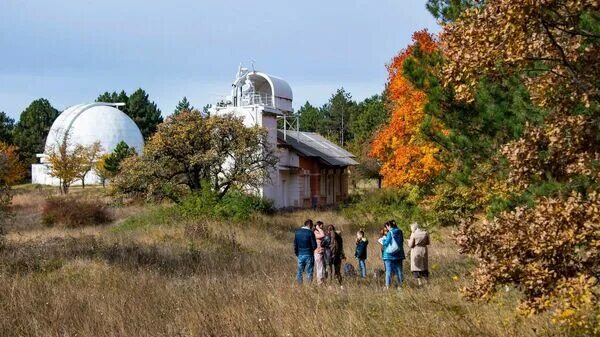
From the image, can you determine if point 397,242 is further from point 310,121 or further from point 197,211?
point 310,121

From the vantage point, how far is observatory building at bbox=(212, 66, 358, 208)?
146 feet

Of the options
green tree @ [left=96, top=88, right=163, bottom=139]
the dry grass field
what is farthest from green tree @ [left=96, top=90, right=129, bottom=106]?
the dry grass field

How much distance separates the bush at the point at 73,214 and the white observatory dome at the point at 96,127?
123ft

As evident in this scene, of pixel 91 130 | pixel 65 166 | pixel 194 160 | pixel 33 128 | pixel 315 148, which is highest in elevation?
pixel 33 128

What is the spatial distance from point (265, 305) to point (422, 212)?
22.3 meters

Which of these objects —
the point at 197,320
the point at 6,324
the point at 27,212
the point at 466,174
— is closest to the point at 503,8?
the point at 197,320

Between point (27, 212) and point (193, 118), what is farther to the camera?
point (27, 212)

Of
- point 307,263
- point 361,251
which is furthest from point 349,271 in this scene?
point 307,263

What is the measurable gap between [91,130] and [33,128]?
15.0 metres

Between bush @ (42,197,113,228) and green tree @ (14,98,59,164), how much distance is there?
45980 millimetres

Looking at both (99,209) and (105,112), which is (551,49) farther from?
(105,112)

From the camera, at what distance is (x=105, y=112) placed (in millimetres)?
79812

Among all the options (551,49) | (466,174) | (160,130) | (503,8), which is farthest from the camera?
(160,130)

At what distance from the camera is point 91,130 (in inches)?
2992
